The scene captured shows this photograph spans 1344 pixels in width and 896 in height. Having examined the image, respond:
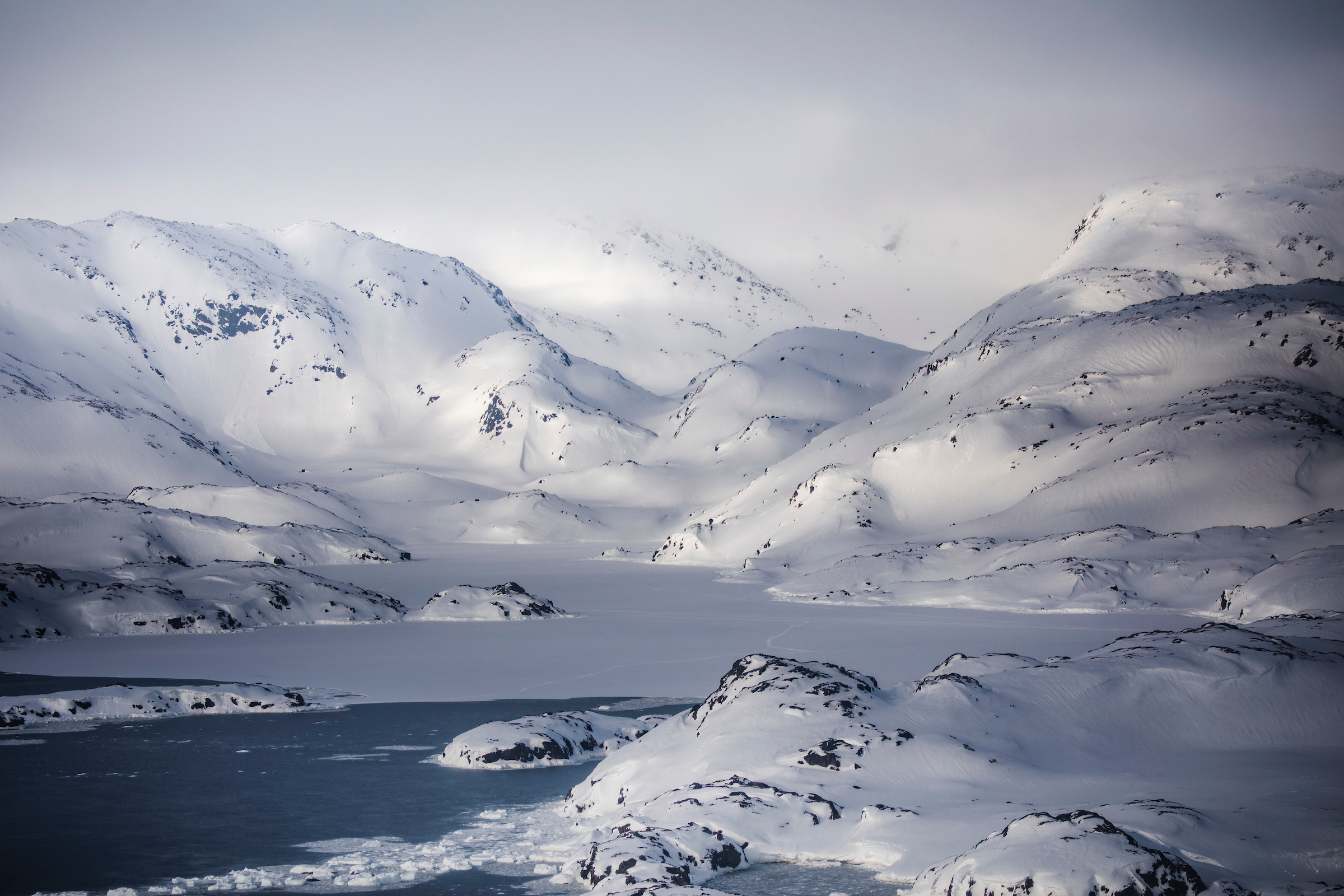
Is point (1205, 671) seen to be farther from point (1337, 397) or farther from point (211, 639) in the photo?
point (1337, 397)

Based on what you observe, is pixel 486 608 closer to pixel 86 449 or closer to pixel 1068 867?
pixel 1068 867

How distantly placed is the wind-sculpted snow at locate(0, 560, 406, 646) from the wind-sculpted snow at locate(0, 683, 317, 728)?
18.8 meters

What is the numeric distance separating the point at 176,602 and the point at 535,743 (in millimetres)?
33243

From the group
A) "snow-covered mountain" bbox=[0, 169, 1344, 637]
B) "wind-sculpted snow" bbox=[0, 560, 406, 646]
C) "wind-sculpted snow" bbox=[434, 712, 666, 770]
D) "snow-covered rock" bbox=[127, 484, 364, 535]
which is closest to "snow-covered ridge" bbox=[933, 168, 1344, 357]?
"snow-covered mountain" bbox=[0, 169, 1344, 637]

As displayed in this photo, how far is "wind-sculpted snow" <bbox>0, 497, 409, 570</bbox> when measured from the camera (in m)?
71.3

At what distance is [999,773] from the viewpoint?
16.8 m

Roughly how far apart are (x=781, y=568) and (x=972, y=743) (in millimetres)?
61653

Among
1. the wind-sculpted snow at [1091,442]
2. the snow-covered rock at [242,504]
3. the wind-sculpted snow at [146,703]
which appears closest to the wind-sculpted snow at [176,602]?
the wind-sculpted snow at [146,703]

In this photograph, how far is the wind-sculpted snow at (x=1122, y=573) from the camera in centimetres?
4091

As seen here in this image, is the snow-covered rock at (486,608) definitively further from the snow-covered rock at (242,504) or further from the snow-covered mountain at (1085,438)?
the snow-covered rock at (242,504)

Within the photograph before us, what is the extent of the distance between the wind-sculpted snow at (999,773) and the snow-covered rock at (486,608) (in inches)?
1316

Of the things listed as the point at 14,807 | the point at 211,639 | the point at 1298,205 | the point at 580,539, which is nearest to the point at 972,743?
the point at 14,807

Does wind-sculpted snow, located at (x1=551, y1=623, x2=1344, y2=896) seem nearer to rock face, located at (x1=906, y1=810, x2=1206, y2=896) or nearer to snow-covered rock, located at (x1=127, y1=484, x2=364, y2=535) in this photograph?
rock face, located at (x1=906, y1=810, x2=1206, y2=896)

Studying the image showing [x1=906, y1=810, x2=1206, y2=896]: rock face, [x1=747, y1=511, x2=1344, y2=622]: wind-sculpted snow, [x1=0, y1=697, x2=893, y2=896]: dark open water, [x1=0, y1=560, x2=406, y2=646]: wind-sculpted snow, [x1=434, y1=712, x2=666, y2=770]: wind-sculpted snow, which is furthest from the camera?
[x1=0, y1=560, x2=406, y2=646]: wind-sculpted snow
